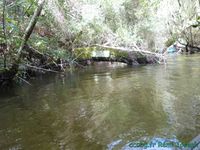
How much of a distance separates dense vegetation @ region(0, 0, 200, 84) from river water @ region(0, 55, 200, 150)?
70.0 inches

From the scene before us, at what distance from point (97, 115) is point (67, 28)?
9.45 meters

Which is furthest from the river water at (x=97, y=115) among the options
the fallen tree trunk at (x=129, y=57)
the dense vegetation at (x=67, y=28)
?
the fallen tree trunk at (x=129, y=57)

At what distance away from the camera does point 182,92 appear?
8.62 meters

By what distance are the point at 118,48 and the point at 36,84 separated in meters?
6.75

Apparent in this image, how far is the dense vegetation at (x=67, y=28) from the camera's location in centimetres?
991

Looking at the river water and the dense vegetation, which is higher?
the dense vegetation

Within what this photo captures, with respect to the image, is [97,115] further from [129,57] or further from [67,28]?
[129,57]

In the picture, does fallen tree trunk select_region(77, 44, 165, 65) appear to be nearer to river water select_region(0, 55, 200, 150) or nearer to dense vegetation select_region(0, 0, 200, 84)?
dense vegetation select_region(0, 0, 200, 84)

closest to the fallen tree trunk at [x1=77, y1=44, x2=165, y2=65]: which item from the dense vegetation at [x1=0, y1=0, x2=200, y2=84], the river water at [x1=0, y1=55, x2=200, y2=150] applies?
the dense vegetation at [x1=0, y1=0, x2=200, y2=84]

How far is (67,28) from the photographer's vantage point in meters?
15.4

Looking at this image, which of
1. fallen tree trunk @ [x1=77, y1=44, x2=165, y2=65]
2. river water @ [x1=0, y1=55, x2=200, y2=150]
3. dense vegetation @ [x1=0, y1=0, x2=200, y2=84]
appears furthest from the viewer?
fallen tree trunk @ [x1=77, y1=44, x2=165, y2=65]

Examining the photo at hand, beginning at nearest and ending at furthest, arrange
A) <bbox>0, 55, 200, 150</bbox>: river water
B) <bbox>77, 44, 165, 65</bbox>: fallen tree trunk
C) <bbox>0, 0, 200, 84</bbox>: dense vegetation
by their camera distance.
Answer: <bbox>0, 55, 200, 150</bbox>: river water, <bbox>0, 0, 200, 84</bbox>: dense vegetation, <bbox>77, 44, 165, 65</bbox>: fallen tree trunk

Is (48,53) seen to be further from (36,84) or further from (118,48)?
(118,48)

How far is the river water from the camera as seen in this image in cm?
512
